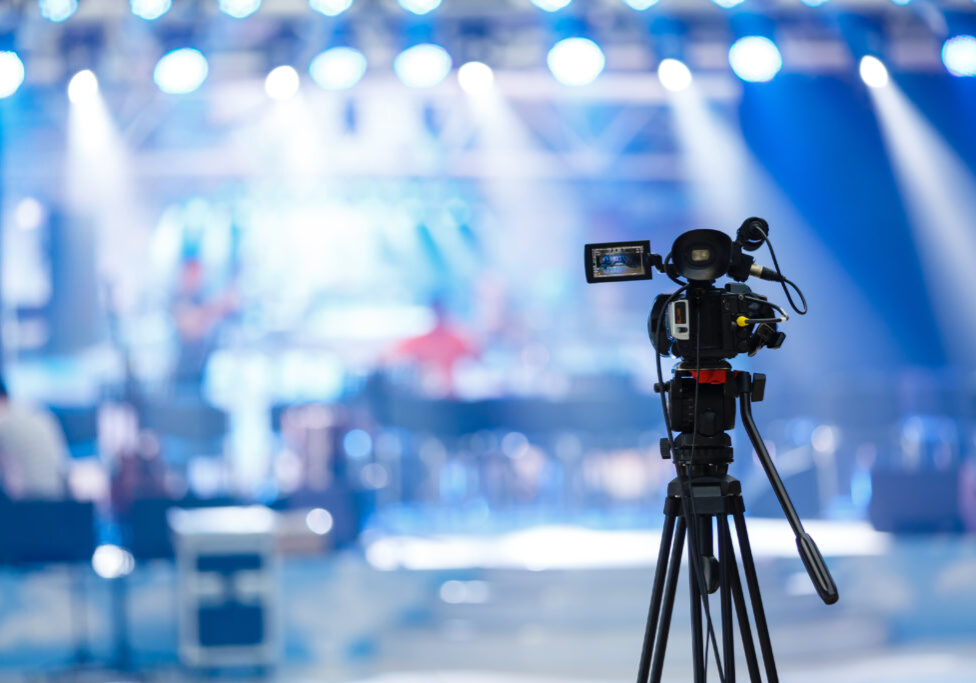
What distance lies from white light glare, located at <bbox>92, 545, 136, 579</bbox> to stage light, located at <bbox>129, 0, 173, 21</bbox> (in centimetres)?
239

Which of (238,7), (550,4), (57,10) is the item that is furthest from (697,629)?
(57,10)

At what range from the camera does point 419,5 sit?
15.5ft

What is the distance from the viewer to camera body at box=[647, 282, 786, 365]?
1.83m

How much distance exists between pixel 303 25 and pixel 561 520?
316 centimetres

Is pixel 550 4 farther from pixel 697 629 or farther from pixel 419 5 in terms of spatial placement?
pixel 697 629

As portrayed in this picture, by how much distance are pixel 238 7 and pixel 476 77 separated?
1376 mm

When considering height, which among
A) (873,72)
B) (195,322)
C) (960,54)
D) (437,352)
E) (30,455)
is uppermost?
(873,72)

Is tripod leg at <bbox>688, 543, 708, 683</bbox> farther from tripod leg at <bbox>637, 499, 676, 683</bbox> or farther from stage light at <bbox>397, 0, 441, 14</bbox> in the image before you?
stage light at <bbox>397, 0, 441, 14</bbox>

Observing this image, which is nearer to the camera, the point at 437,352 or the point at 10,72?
the point at 10,72

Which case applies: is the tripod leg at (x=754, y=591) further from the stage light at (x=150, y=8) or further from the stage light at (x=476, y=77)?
the stage light at (x=150, y=8)

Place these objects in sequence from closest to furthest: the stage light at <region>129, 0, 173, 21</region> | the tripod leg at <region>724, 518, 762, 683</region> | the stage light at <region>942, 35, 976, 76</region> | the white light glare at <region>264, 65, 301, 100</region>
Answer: the tripod leg at <region>724, 518, 762, 683</region> → the stage light at <region>129, 0, 173, 21</region> → the stage light at <region>942, 35, 976, 76</region> → the white light glare at <region>264, 65, 301, 100</region>

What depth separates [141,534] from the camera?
16.0ft

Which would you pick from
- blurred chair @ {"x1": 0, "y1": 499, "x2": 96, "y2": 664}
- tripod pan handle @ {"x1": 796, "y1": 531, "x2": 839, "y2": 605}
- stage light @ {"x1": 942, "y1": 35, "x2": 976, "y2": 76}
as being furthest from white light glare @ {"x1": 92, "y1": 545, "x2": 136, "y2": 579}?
stage light @ {"x1": 942, "y1": 35, "x2": 976, "y2": 76}

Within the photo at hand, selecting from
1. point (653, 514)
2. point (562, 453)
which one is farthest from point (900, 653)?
point (562, 453)
